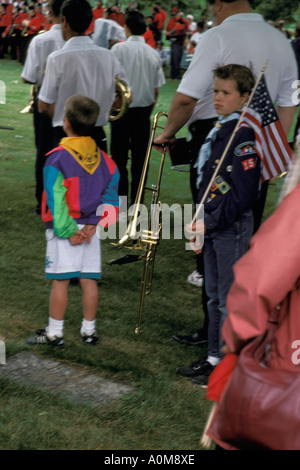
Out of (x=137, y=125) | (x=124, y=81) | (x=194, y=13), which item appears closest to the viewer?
(x=124, y=81)

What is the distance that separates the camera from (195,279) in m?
6.59

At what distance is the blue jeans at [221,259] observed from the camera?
14.4ft

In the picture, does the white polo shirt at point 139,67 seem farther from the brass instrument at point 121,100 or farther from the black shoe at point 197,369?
the black shoe at point 197,369

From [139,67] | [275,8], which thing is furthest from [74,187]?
[275,8]

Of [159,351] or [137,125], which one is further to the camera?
[137,125]

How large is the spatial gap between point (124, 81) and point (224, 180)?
2906 mm

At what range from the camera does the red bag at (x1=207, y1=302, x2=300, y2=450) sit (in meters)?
2.11

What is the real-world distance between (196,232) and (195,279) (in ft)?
8.24

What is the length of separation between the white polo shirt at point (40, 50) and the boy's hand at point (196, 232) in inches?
144

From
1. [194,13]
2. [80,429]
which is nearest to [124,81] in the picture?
[80,429]

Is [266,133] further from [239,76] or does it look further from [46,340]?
[46,340]

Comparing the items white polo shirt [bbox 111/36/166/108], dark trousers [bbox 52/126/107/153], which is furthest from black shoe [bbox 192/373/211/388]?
white polo shirt [bbox 111/36/166/108]

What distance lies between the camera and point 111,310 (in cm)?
570

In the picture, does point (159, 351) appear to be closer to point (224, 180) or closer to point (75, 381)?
point (75, 381)
